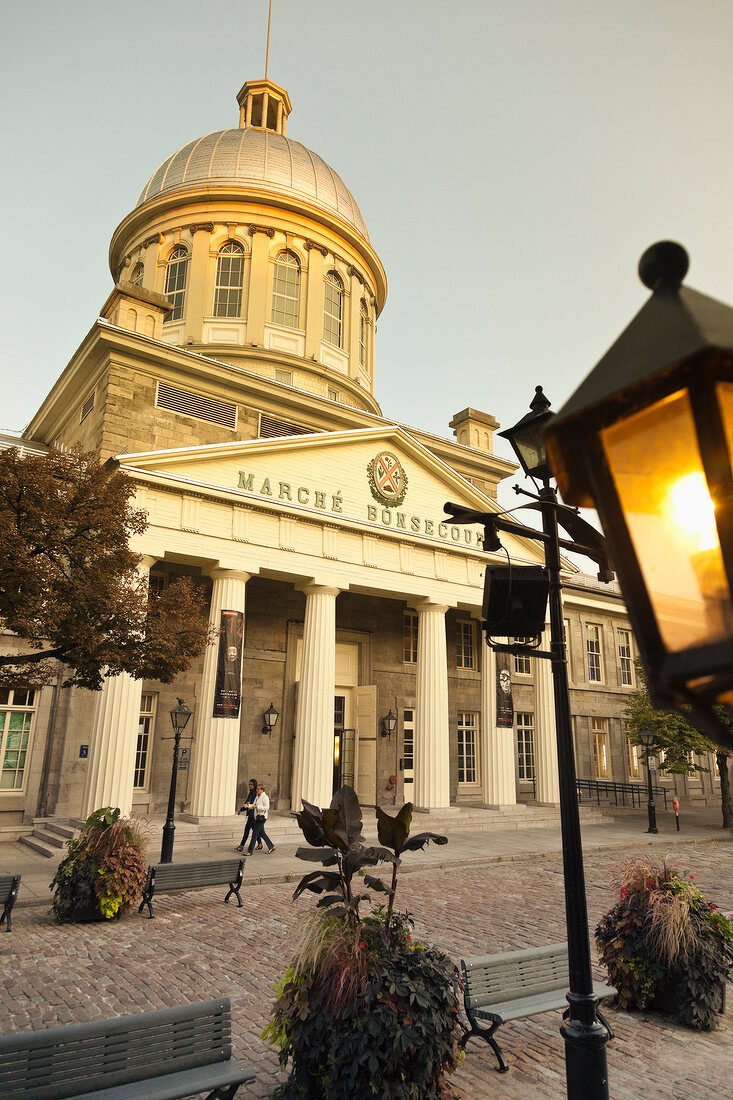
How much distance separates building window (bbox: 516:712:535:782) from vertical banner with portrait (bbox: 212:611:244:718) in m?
17.2

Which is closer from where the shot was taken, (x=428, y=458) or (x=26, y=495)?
(x=26, y=495)

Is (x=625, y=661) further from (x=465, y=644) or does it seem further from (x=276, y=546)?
(x=276, y=546)

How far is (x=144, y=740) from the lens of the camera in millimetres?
24203

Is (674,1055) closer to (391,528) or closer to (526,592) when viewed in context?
(526,592)

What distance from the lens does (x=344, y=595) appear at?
2989cm

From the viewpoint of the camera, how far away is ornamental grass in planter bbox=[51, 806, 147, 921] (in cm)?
1197

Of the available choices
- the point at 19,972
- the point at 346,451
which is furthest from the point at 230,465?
the point at 19,972

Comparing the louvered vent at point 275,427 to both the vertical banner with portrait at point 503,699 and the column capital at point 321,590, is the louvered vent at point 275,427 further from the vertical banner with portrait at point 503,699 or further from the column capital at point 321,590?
the vertical banner with portrait at point 503,699

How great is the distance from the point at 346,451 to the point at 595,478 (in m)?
25.1

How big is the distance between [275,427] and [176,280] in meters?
13.5

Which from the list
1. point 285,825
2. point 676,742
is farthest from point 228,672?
point 676,742

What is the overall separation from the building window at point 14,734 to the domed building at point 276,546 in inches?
7.1

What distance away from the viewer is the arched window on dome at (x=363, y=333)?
4209cm

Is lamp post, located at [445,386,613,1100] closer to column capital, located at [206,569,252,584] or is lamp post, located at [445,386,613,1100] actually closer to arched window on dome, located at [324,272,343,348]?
column capital, located at [206,569,252,584]
